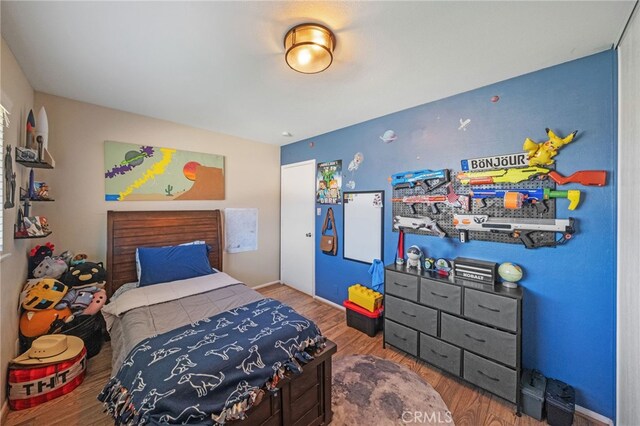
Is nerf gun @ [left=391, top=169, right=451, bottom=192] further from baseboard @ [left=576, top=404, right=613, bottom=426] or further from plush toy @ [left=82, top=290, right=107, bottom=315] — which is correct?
plush toy @ [left=82, top=290, right=107, bottom=315]

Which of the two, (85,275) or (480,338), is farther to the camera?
(85,275)

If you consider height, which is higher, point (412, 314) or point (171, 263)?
point (171, 263)

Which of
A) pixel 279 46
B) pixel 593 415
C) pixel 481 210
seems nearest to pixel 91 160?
pixel 279 46

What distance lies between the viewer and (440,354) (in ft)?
6.61

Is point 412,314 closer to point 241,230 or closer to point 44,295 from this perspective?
point 241,230

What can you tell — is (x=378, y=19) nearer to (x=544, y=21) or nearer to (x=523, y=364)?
(x=544, y=21)

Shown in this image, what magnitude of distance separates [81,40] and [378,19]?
1829 millimetres

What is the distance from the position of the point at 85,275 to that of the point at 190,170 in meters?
1.55

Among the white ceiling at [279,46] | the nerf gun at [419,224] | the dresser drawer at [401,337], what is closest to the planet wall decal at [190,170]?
the white ceiling at [279,46]

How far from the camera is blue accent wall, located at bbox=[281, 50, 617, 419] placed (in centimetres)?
159

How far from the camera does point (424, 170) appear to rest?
7.88 feet

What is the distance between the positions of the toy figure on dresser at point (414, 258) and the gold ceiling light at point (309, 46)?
181 cm

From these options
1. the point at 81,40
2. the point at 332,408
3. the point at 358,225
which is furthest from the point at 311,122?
the point at 332,408

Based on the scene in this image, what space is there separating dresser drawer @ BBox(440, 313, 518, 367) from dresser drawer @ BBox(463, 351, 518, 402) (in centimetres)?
5
